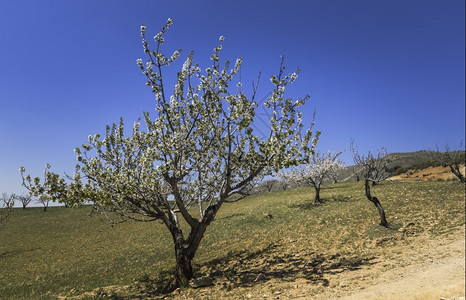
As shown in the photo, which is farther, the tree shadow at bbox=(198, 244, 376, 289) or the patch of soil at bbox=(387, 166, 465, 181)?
the patch of soil at bbox=(387, 166, 465, 181)

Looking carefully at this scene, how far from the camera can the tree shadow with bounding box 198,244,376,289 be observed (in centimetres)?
1455

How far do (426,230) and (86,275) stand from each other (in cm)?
2551

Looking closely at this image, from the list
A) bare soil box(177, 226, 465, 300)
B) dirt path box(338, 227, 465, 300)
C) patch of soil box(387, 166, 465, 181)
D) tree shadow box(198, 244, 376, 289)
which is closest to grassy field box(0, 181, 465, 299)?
tree shadow box(198, 244, 376, 289)

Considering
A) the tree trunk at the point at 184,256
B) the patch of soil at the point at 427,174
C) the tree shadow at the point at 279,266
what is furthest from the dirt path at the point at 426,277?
the patch of soil at the point at 427,174

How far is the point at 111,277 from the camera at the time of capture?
70.9 feet

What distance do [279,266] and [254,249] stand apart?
5643mm

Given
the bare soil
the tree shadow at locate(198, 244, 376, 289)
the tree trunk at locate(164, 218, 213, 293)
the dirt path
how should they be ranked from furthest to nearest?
the tree trunk at locate(164, 218, 213, 293) → the tree shadow at locate(198, 244, 376, 289) → the bare soil → the dirt path

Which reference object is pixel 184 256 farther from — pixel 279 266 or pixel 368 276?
pixel 368 276

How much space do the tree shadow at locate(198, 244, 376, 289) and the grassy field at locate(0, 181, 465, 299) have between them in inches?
2.2

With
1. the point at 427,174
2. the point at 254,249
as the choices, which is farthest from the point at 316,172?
the point at 427,174

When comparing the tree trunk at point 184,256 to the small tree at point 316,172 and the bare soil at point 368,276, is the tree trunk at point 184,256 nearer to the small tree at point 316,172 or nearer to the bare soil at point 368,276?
the bare soil at point 368,276

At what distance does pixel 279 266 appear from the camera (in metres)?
17.1

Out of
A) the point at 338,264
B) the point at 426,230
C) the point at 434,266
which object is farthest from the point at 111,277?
the point at 426,230

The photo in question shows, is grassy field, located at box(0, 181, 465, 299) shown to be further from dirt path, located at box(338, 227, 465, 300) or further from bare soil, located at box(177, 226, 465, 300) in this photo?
dirt path, located at box(338, 227, 465, 300)
